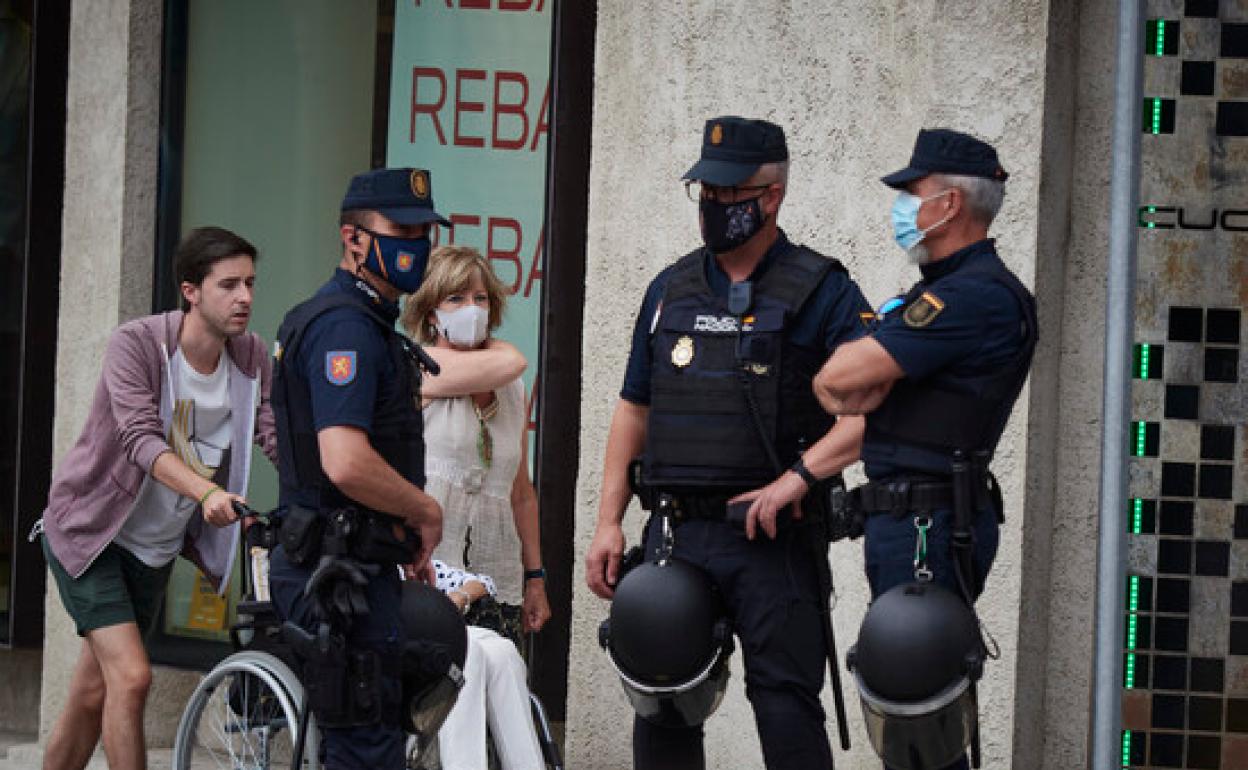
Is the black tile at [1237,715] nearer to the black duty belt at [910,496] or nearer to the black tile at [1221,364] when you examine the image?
the black tile at [1221,364]

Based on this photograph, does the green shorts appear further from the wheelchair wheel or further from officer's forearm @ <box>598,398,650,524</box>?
officer's forearm @ <box>598,398,650,524</box>

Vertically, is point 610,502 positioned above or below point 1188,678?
above

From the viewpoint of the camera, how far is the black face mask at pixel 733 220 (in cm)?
626

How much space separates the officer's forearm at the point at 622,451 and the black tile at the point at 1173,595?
1.99 meters

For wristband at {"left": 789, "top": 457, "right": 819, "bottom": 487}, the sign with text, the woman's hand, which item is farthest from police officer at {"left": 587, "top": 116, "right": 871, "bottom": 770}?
the sign with text

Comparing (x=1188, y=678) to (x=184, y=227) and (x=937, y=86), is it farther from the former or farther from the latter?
(x=184, y=227)

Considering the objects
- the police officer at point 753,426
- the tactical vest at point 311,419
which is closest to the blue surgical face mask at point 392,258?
the tactical vest at point 311,419

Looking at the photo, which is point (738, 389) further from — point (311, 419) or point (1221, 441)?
point (1221, 441)

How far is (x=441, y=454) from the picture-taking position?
7.42 metres

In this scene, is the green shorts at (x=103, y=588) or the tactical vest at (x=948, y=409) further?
the green shorts at (x=103, y=588)

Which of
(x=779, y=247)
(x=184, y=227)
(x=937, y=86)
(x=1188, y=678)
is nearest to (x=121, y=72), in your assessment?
(x=184, y=227)

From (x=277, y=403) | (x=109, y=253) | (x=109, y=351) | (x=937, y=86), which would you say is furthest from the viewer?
(x=109, y=253)

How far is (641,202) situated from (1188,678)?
7.97ft

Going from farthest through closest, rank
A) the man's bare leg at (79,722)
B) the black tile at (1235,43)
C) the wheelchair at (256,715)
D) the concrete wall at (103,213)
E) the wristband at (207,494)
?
the concrete wall at (103,213) → the black tile at (1235,43) → the man's bare leg at (79,722) → the wristband at (207,494) → the wheelchair at (256,715)
